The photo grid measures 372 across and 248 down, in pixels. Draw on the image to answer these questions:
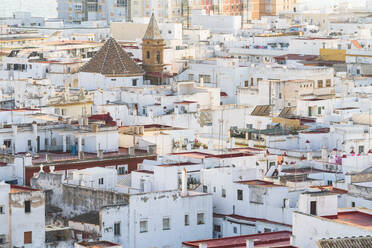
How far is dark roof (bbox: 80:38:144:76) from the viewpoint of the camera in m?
79.3

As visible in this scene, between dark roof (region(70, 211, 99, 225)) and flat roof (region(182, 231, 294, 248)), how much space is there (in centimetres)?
418

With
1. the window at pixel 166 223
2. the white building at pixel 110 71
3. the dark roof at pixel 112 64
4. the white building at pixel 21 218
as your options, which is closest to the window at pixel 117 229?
the window at pixel 166 223

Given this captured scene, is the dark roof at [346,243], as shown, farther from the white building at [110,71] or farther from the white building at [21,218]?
the white building at [110,71]

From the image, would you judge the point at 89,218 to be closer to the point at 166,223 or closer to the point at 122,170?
the point at 166,223

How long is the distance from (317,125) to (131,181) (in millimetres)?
14280

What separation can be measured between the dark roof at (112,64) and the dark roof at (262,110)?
38.4 feet

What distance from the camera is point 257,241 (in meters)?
40.3

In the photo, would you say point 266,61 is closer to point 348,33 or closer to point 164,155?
point 348,33

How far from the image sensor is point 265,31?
112 m

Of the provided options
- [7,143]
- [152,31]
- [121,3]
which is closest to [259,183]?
[7,143]

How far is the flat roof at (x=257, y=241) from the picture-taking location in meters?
39.8

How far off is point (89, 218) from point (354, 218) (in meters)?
8.78

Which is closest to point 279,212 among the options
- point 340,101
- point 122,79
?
point 340,101

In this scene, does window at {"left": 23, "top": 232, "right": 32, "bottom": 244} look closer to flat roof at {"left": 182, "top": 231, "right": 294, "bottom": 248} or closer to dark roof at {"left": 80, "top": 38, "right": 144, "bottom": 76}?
flat roof at {"left": 182, "top": 231, "right": 294, "bottom": 248}
